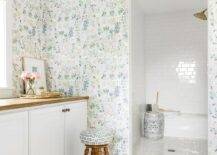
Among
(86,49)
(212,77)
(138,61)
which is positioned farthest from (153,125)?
(86,49)

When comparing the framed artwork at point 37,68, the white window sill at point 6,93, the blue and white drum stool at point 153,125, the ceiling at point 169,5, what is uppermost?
the ceiling at point 169,5

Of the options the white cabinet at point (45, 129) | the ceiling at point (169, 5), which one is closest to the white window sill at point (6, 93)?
the white cabinet at point (45, 129)

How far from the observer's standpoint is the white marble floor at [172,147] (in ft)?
11.2

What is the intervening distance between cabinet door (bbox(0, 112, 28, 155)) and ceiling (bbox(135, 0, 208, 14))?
3033mm

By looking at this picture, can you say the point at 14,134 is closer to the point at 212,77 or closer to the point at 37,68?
the point at 37,68

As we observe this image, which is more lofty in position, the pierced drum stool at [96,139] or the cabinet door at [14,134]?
the cabinet door at [14,134]

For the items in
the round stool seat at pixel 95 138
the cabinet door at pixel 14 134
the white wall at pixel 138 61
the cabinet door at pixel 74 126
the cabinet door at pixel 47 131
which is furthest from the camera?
the white wall at pixel 138 61

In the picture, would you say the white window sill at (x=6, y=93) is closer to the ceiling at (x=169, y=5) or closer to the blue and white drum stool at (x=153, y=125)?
the blue and white drum stool at (x=153, y=125)

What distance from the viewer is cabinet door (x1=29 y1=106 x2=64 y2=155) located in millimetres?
2006

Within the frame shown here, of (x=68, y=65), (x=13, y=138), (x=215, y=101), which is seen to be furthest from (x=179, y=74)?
(x=13, y=138)

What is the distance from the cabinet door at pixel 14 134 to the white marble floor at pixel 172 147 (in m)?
1.91

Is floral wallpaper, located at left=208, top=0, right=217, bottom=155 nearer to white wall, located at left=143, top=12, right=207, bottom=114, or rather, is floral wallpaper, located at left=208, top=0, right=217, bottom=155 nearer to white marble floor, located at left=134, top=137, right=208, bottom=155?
white marble floor, located at left=134, top=137, right=208, bottom=155

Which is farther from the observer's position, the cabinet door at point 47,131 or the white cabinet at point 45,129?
the cabinet door at point 47,131

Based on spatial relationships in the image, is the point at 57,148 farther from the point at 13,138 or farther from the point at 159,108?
the point at 159,108
